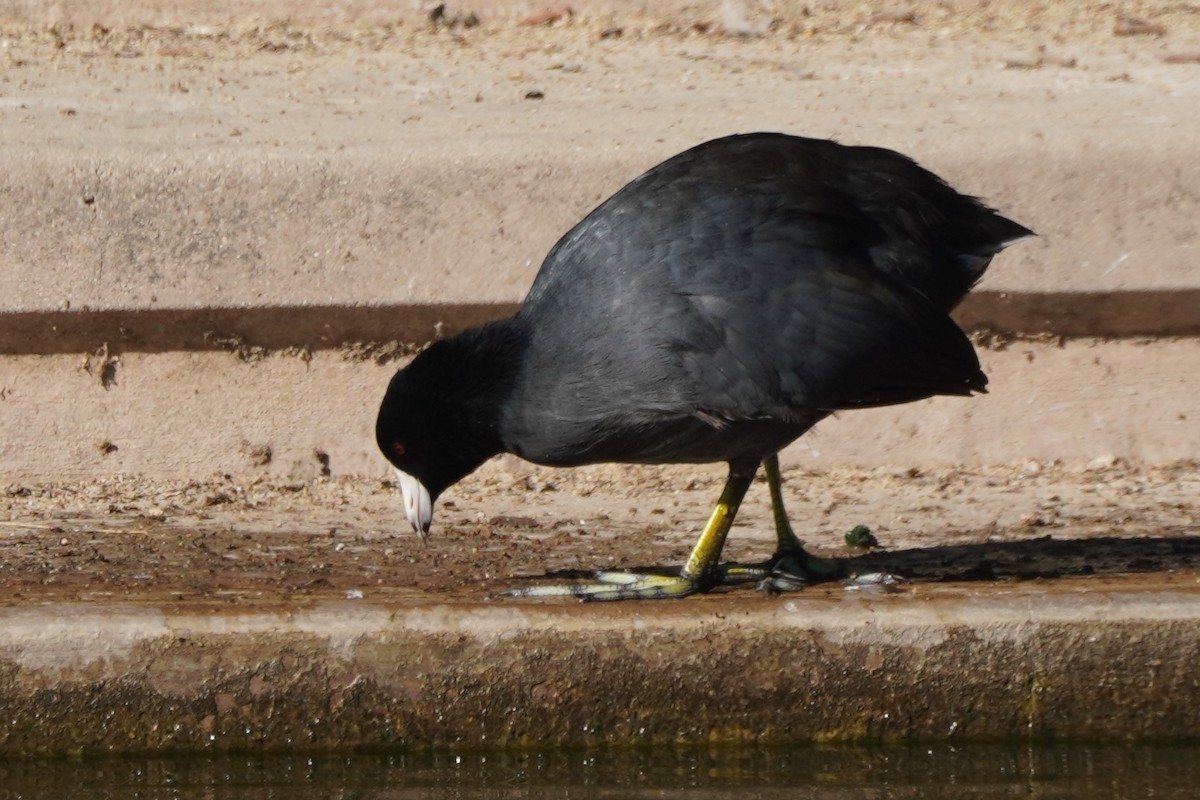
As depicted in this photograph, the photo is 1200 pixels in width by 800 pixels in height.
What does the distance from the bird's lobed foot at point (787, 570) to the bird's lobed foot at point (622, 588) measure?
0.15 meters

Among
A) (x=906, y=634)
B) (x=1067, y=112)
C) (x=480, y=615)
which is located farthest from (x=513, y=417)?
(x=1067, y=112)

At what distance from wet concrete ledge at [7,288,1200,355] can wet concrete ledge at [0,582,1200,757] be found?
228 centimetres

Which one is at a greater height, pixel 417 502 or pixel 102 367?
pixel 417 502

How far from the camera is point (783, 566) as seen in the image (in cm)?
479

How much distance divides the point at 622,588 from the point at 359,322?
201 cm

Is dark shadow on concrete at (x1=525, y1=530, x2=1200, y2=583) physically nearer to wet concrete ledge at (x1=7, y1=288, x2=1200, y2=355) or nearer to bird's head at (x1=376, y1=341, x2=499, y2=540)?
bird's head at (x1=376, y1=341, x2=499, y2=540)

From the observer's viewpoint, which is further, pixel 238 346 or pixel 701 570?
pixel 238 346

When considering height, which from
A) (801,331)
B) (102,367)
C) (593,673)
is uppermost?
(801,331)

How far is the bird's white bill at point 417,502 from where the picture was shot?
4.64m

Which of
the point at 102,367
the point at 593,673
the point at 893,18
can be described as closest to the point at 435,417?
the point at 593,673

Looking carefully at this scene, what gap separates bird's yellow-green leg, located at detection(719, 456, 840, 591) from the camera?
469cm

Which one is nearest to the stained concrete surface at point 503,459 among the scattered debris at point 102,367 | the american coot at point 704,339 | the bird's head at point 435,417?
the scattered debris at point 102,367

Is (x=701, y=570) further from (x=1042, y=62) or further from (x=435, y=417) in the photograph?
(x=1042, y=62)

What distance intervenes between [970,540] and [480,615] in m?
1.86
